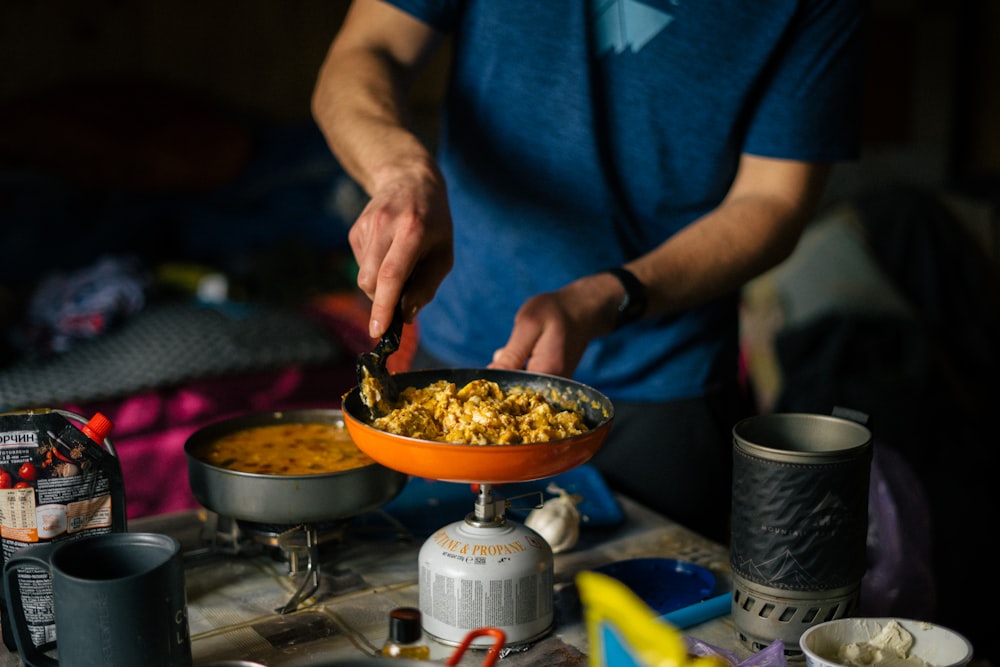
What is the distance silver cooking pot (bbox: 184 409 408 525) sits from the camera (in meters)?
1.04

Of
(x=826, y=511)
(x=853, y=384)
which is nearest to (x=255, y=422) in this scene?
(x=826, y=511)

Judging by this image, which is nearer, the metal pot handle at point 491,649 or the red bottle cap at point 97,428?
the metal pot handle at point 491,649

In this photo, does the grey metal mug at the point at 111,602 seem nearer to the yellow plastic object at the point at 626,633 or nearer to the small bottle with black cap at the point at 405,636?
the small bottle with black cap at the point at 405,636

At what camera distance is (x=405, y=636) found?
3.14ft

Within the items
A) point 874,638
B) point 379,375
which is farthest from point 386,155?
point 874,638

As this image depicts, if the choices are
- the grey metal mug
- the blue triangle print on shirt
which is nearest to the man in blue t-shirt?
the blue triangle print on shirt

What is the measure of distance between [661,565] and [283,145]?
273cm

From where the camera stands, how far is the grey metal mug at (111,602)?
2.69 ft

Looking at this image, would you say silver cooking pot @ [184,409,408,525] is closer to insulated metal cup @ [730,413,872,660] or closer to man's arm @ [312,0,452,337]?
man's arm @ [312,0,452,337]

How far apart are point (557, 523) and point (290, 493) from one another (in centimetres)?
34

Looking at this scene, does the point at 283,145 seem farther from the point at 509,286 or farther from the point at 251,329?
the point at 509,286

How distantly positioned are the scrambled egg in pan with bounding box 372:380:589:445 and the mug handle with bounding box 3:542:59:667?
1.12 feet

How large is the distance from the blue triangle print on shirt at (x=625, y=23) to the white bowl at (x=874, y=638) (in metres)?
0.93

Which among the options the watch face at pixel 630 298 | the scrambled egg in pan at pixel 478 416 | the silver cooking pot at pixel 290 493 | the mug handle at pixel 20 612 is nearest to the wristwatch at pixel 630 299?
the watch face at pixel 630 298
